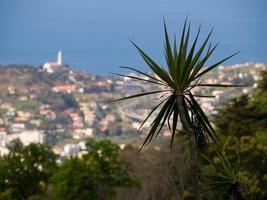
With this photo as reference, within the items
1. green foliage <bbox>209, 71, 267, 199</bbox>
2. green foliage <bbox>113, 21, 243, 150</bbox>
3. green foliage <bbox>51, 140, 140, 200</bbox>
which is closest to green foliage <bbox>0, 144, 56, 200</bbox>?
green foliage <bbox>51, 140, 140, 200</bbox>

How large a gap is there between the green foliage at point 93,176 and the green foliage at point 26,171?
2159 millimetres

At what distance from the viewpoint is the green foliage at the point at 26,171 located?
29.5 m

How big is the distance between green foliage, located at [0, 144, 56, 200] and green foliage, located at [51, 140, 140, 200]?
7.08 feet

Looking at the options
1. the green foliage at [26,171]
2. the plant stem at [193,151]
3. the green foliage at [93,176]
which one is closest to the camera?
the plant stem at [193,151]

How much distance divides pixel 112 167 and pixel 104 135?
15021 cm

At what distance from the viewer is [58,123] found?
19638 cm

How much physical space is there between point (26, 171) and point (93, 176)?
3.93 meters

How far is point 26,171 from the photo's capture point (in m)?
29.9

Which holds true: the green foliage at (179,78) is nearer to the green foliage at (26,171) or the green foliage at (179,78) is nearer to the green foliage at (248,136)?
the green foliage at (248,136)

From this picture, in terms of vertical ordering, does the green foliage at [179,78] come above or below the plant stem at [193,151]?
above

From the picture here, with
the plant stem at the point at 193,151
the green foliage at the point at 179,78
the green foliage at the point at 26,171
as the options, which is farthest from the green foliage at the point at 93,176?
the plant stem at the point at 193,151

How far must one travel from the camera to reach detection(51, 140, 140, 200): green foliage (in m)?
26.8

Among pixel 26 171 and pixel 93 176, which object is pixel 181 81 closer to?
pixel 93 176

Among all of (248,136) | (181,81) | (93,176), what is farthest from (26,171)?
(181,81)
